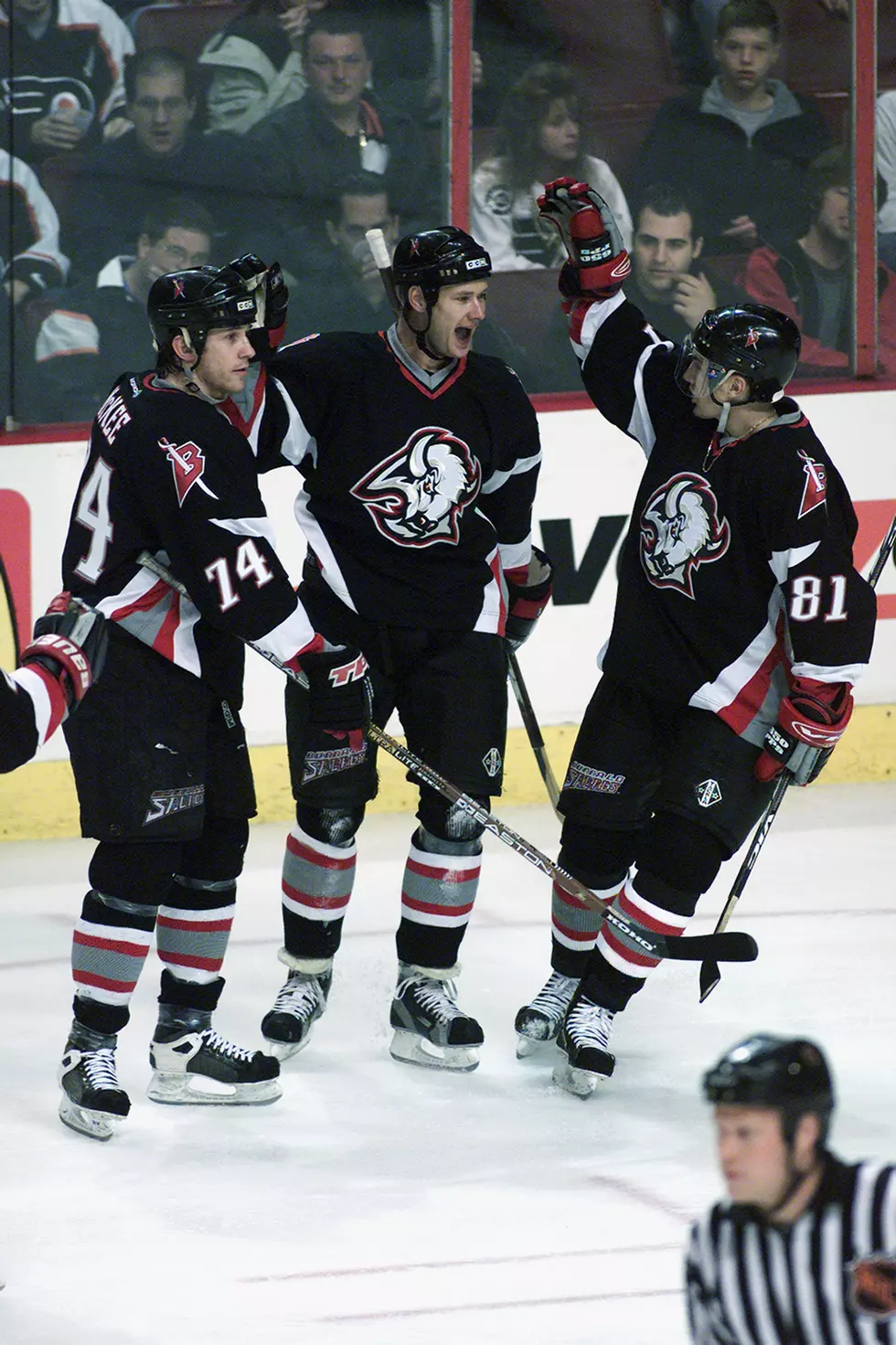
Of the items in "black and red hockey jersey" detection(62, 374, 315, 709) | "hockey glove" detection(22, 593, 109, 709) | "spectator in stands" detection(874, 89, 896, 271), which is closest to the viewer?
"hockey glove" detection(22, 593, 109, 709)

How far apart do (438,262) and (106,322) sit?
1779mm

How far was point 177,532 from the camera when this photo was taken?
290cm

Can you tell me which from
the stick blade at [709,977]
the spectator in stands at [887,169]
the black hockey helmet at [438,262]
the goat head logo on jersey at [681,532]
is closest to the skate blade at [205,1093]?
the stick blade at [709,977]

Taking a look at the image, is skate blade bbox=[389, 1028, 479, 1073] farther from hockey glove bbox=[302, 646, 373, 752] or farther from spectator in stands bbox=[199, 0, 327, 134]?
spectator in stands bbox=[199, 0, 327, 134]

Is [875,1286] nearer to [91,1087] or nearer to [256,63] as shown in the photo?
[91,1087]

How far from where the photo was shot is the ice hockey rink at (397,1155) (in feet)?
7.97

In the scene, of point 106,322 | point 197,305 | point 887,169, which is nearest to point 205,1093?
point 197,305

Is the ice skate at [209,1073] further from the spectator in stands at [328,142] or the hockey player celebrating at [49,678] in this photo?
the spectator in stands at [328,142]

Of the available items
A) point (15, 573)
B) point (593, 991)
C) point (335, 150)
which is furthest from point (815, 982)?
point (335, 150)

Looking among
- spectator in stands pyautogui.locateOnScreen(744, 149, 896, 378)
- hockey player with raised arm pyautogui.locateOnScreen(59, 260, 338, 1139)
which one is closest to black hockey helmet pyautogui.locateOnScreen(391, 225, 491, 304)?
hockey player with raised arm pyautogui.locateOnScreen(59, 260, 338, 1139)

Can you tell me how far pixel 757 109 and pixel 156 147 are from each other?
1450 millimetres

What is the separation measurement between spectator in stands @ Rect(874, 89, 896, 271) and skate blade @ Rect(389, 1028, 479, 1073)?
2.73 m

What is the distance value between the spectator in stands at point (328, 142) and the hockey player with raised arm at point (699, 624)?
1674 millimetres

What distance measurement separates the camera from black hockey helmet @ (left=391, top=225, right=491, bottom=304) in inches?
125
